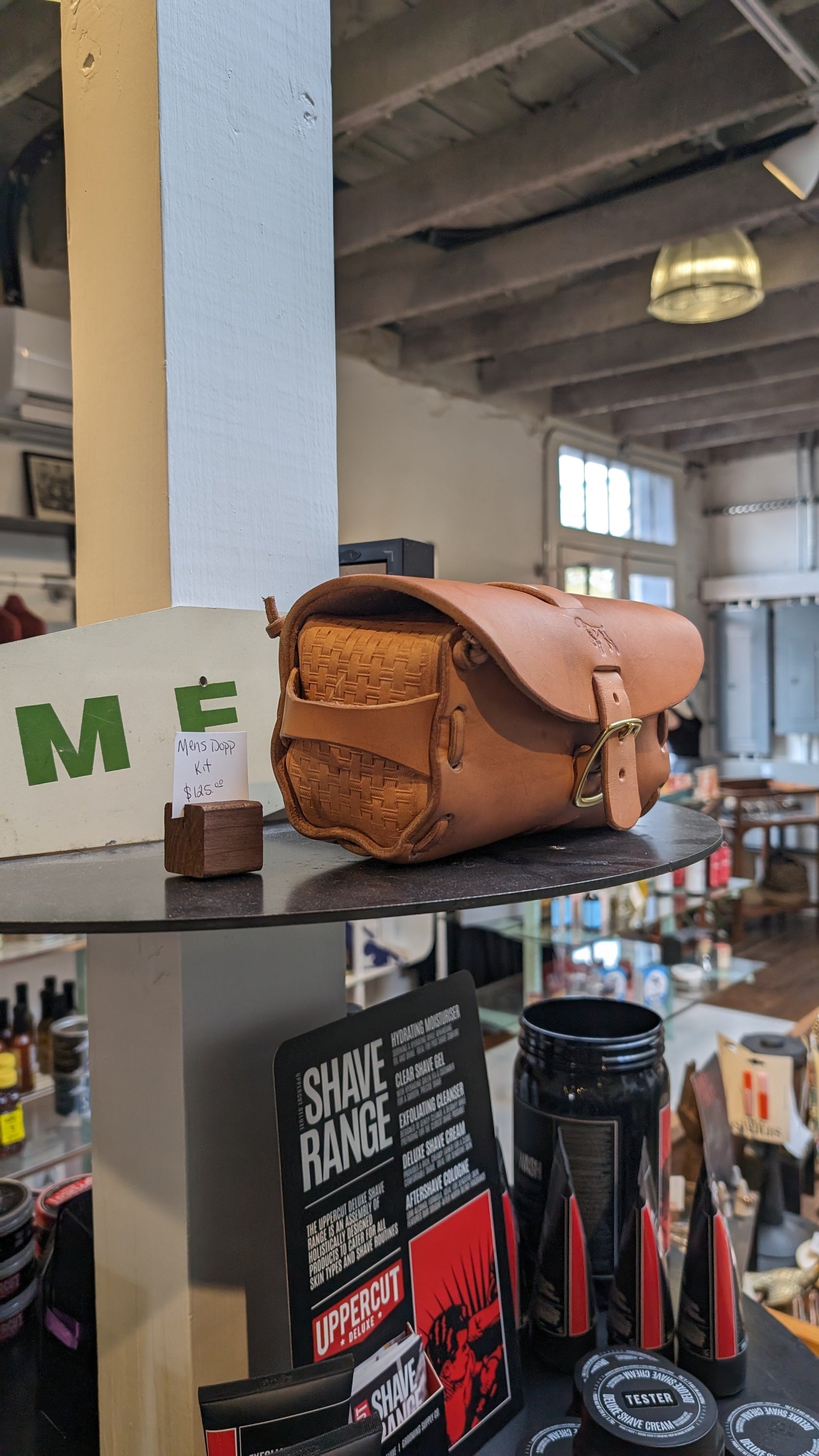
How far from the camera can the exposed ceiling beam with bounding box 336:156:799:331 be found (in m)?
3.00

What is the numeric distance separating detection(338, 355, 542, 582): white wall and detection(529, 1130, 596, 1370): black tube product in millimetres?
3451

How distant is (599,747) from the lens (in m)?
0.81

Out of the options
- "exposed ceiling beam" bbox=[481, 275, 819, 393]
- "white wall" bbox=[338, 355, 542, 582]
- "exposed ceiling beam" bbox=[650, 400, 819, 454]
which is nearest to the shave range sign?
"white wall" bbox=[338, 355, 542, 582]

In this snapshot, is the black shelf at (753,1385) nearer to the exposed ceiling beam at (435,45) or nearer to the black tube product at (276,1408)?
the black tube product at (276,1408)

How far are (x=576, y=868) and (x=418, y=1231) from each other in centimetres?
45

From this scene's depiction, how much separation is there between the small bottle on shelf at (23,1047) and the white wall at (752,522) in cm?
577

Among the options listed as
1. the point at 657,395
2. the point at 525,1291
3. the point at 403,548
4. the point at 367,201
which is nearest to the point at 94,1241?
the point at 525,1291

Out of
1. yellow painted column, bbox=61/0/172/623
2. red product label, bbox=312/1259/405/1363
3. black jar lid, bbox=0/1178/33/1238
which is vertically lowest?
black jar lid, bbox=0/1178/33/1238

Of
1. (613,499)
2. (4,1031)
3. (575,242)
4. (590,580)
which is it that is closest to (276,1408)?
(4,1031)

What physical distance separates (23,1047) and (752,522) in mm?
5974

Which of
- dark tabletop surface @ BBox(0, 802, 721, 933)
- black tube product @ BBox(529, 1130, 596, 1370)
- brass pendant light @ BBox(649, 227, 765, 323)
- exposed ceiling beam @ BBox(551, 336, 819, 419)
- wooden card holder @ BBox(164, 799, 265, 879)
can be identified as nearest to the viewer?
dark tabletop surface @ BBox(0, 802, 721, 933)

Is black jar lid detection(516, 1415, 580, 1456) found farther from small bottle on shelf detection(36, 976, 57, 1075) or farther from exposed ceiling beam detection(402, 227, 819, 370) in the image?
exposed ceiling beam detection(402, 227, 819, 370)

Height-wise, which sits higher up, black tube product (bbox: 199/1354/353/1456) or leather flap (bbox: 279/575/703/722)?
leather flap (bbox: 279/575/703/722)

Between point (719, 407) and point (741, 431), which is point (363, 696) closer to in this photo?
point (719, 407)
